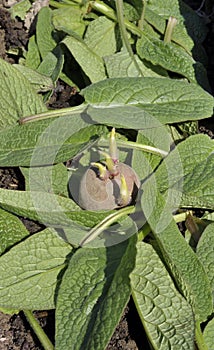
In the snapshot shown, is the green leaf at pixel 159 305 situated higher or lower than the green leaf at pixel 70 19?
lower

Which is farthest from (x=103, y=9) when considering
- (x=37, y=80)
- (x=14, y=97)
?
(x=14, y=97)

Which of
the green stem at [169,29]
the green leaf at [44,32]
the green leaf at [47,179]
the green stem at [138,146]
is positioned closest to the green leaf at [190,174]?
the green stem at [138,146]

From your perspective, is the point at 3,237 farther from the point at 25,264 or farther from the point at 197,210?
the point at 197,210

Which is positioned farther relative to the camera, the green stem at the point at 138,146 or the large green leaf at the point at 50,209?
the green stem at the point at 138,146

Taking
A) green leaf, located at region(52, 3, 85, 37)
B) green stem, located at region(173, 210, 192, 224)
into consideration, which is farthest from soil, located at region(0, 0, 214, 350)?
green stem, located at region(173, 210, 192, 224)

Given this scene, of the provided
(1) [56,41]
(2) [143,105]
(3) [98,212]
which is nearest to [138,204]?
(3) [98,212]

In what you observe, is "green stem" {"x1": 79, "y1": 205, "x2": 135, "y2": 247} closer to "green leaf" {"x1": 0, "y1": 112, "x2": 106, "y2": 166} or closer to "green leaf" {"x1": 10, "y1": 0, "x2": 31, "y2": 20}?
"green leaf" {"x1": 0, "y1": 112, "x2": 106, "y2": 166}

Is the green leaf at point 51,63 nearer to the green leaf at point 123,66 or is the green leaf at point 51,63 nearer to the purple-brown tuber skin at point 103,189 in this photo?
the green leaf at point 123,66
